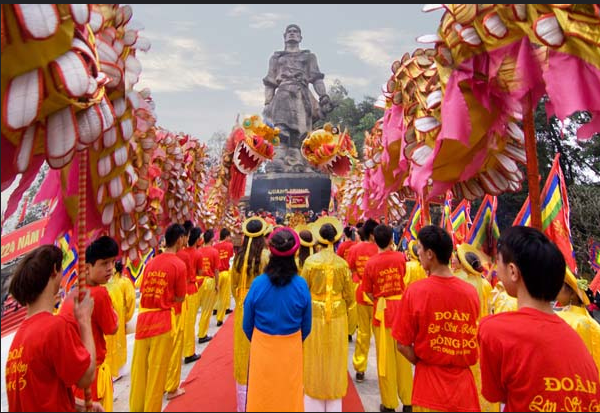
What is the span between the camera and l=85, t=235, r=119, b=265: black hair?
5.86 feet

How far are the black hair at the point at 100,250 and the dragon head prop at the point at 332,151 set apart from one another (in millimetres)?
6625

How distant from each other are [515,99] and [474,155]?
432 mm

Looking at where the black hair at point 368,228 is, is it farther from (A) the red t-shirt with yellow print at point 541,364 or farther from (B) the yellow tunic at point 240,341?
(A) the red t-shirt with yellow print at point 541,364

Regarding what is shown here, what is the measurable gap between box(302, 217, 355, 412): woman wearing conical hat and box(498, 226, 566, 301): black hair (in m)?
1.83

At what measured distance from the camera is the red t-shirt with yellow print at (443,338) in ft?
5.38

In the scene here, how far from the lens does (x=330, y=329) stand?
9.29ft

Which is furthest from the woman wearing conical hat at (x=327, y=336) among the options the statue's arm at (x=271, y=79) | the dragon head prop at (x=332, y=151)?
the statue's arm at (x=271, y=79)

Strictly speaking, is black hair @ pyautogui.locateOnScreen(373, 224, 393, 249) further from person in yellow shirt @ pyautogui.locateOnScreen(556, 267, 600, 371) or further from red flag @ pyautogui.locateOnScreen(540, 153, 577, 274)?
person in yellow shirt @ pyautogui.locateOnScreen(556, 267, 600, 371)

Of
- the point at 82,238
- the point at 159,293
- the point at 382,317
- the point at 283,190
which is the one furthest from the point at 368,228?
the point at 283,190

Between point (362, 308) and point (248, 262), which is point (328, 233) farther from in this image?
point (362, 308)

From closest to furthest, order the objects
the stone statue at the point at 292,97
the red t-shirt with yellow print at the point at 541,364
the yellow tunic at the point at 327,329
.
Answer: the red t-shirt with yellow print at the point at 541,364
the yellow tunic at the point at 327,329
the stone statue at the point at 292,97

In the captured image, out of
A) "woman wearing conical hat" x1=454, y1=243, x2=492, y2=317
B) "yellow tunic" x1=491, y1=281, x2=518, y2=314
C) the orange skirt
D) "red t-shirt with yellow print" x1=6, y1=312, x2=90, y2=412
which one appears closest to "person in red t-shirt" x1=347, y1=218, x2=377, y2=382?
"woman wearing conical hat" x1=454, y1=243, x2=492, y2=317

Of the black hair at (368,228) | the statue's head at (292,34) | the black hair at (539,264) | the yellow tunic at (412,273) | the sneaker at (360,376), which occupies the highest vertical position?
the statue's head at (292,34)

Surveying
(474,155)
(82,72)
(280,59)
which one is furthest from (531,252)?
(280,59)
